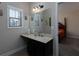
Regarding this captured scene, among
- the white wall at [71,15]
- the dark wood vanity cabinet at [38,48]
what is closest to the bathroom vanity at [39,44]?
the dark wood vanity cabinet at [38,48]

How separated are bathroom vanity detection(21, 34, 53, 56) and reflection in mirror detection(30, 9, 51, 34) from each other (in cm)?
7

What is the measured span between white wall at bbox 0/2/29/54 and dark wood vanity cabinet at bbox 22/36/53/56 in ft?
0.35

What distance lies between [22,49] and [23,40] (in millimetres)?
118

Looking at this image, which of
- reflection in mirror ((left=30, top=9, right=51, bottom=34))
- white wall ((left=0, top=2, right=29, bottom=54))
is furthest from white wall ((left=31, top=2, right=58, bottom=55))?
white wall ((left=0, top=2, right=29, bottom=54))

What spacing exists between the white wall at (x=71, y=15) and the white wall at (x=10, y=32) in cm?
46

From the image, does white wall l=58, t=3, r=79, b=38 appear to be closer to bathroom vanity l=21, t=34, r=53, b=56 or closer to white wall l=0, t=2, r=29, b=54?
bathroom vanity l=21, t=34, r=53, b=56

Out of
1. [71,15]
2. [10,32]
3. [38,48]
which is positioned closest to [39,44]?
[38,48]

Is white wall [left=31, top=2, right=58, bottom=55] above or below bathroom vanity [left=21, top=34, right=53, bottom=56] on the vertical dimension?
above

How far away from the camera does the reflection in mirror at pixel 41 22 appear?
146 cm

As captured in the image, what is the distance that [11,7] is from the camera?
4.65 ft

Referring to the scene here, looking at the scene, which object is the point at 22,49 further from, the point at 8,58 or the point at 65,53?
the point at 65,53

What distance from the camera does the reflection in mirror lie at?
4.79ft

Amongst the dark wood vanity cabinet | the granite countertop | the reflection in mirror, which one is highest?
the reflection in mirror

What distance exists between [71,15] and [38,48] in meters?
0.61
